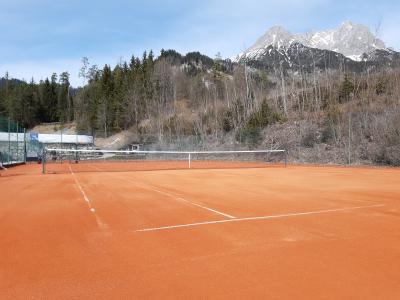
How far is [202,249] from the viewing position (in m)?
5.69

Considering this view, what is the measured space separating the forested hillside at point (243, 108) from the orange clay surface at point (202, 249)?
21.8m

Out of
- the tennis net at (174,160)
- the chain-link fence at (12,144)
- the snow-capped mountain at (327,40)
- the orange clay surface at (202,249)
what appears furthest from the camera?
the snow-capped mountain at (327,40)

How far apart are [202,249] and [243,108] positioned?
4673 centimetres

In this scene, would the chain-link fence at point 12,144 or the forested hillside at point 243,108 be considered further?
the forested hillside at point 243,108

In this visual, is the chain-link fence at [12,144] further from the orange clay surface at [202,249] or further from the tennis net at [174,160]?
the orange clay surface at [202,249]

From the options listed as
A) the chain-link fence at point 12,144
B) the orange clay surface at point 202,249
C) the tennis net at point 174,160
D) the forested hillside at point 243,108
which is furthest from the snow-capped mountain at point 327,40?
the orange clay surface at point 202,249

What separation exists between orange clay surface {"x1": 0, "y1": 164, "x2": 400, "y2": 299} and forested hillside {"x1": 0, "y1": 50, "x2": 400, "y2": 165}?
71.5 feet

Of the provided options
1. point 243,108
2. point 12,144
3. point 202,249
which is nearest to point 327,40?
point 243,108

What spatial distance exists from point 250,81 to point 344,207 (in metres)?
50.6

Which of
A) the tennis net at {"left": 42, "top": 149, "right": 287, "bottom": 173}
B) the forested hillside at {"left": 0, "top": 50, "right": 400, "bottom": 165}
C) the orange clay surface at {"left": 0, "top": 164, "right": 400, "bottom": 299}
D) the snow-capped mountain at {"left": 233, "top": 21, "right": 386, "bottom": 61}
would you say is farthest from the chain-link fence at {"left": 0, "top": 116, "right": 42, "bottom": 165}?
the snow-capped mountain at {"left": 233, "top": 21, "right": 386, "bottom": 61}

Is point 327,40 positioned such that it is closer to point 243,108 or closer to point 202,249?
point 243,108

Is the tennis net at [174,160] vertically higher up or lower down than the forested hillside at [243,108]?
lower down

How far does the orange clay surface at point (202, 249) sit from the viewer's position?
13.8 feet

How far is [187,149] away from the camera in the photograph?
45.4m
